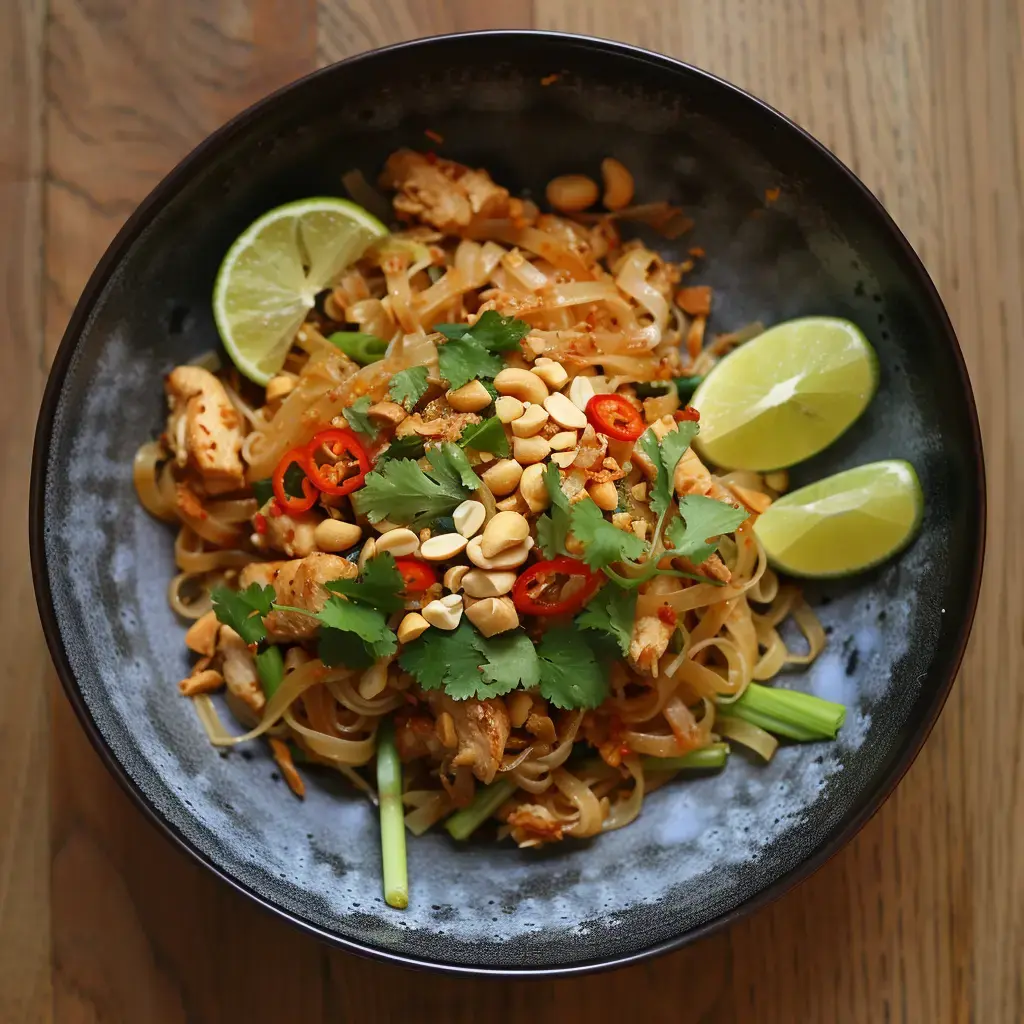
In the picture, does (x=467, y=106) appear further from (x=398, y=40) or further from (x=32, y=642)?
(x=32, y=642)

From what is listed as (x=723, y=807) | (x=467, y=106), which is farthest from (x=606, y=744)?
(x=467, y=106)

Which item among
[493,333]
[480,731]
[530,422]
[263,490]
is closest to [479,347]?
[493,333]

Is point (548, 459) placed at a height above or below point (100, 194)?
below

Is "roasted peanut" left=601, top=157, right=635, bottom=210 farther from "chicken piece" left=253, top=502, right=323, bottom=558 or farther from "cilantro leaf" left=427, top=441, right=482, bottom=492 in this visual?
"chicken piece" left=253, top=502, right=323, bottom=558

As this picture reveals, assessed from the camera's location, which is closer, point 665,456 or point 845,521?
point 665,456

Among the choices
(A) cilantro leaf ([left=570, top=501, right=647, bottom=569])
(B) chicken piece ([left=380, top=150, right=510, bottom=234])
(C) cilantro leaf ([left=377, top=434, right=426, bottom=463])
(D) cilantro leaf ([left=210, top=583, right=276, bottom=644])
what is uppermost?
(B) chicken piece ([left=380, top=150, right=510, bottom=234])

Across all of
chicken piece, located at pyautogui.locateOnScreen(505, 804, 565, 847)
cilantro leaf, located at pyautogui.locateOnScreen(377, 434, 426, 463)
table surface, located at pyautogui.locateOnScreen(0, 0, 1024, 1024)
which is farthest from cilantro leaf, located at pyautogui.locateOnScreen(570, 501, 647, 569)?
table surface, located at pyautogui.locateOnScreen(0, 0, 1024, 1024)

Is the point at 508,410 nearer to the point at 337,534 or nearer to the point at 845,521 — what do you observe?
the point at 337,534
